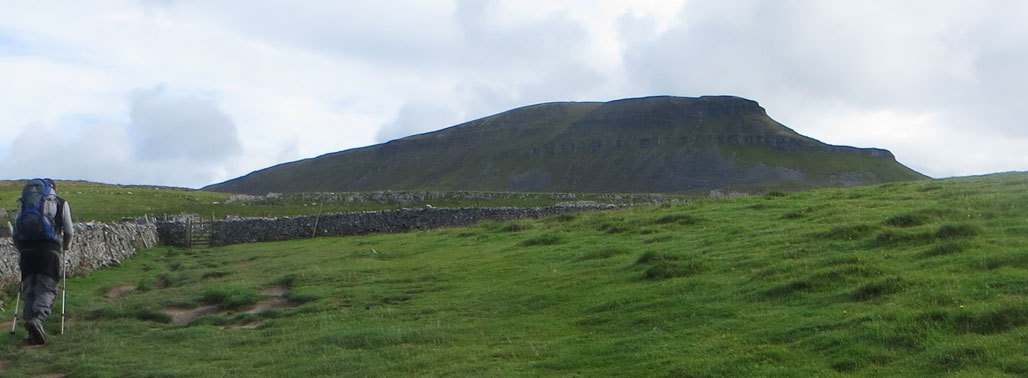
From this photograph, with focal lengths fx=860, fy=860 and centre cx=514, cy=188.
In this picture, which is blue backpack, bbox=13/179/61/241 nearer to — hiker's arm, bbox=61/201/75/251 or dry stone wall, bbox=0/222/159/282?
hiker's arm, bbox=61/201/75/251

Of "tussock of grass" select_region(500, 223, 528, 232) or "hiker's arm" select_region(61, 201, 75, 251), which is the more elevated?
"hiker's arm" select_region(61, 201, 75, 251)

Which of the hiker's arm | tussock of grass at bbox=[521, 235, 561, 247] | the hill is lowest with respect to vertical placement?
tussock of grass at bbox=[521, 235, 561, 247]

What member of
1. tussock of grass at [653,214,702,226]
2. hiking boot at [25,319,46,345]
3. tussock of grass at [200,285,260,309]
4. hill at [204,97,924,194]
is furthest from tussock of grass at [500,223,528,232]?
hill at [204,97,924,194]

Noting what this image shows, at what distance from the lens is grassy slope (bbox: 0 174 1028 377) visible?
399 inches

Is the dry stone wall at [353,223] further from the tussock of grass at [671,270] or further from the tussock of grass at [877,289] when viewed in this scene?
the tussock of grass at [877,289]

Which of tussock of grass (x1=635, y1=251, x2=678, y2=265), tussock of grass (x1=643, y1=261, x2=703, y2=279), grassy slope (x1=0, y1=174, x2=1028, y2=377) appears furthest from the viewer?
tussock of grass (x1=635, y1=251, x2=678, y2=265)

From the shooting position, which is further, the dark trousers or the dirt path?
the dirt path

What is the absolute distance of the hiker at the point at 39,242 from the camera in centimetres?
1467

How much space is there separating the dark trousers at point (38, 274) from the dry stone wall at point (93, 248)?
16.2ft

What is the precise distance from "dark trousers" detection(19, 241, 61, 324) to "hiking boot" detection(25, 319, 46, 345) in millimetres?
307

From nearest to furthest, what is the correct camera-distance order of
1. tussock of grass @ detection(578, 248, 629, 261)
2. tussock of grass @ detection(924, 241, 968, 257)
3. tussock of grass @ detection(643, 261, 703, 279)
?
tussock of grass @ detection(924, 241, 968, 257)
tussock of grass @ detection(643, 261, 703, 279)
tussock of grass @ detection(578, 248, 629, 261)

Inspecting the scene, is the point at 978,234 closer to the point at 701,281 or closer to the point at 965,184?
the point at 701,281

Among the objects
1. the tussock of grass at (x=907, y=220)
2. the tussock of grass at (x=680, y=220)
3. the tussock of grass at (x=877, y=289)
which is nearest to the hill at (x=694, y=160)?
the tussock of grass at (x=680, y=220)

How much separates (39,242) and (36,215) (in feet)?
1.79
